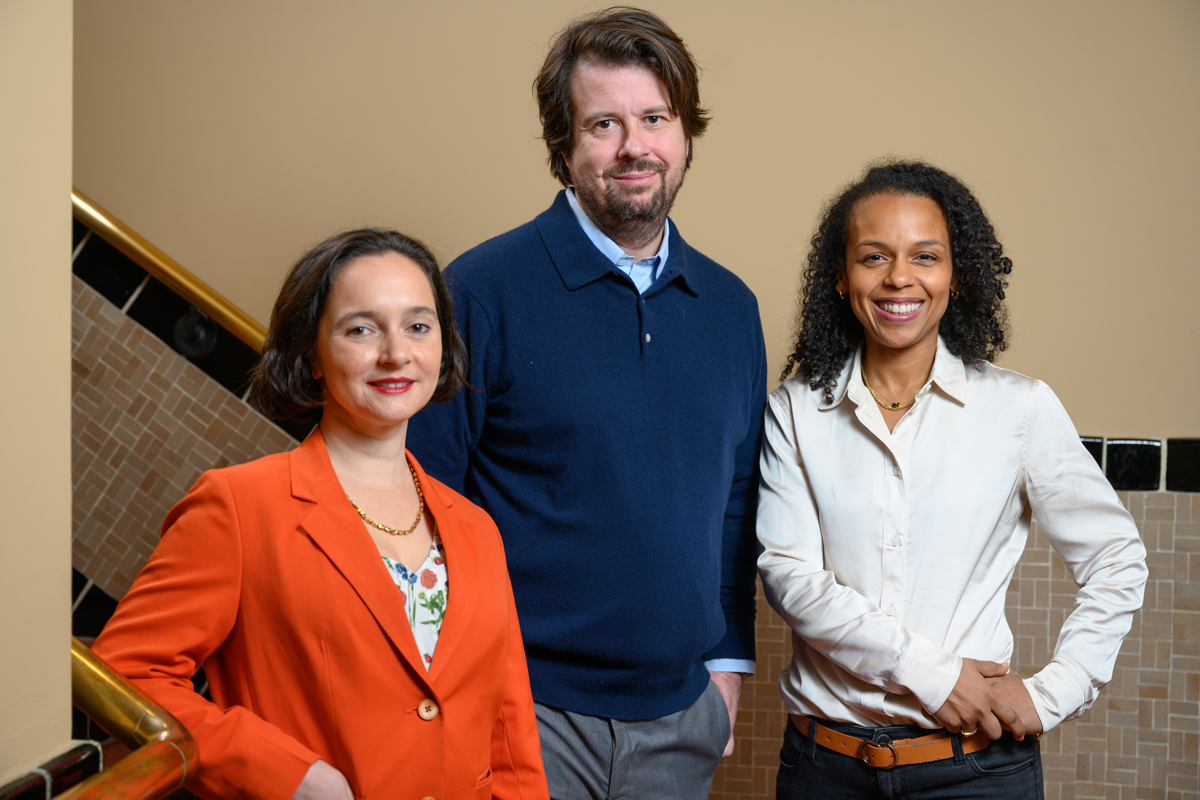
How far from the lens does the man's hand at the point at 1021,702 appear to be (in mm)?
1582

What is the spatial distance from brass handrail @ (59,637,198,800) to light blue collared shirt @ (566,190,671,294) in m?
1.08

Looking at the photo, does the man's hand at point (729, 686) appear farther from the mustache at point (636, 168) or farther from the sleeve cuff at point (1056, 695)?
the mustache at point (636, 168)

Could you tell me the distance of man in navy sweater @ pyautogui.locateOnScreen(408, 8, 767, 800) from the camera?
5.33ft

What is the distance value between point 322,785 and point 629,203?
109 cm

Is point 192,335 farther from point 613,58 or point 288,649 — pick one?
point 288,649

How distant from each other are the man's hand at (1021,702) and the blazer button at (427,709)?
972 mm

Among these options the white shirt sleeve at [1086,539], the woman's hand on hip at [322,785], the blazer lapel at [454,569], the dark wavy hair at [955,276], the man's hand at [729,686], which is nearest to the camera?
the woman's hand on hip at [322,785]

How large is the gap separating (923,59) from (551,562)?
208cm

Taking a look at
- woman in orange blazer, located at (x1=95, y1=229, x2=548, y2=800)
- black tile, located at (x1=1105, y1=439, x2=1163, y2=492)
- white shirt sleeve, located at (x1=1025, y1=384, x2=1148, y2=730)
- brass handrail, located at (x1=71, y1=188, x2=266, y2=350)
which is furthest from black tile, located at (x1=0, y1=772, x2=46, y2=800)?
black tile, located at (x1=1105, y1=439, x2=1163, y2=492)

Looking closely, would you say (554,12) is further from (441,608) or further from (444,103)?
(441,608)

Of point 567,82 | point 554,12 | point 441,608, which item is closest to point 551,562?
point 441,608

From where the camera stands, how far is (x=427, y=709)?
123 cm

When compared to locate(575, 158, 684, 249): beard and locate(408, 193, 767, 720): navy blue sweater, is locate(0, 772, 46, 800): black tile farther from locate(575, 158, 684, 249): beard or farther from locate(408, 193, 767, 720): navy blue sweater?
locate(575, 158, 684, 249): beard

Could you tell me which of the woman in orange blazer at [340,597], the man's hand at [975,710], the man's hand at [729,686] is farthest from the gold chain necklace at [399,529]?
the man's hand at [975,710]
